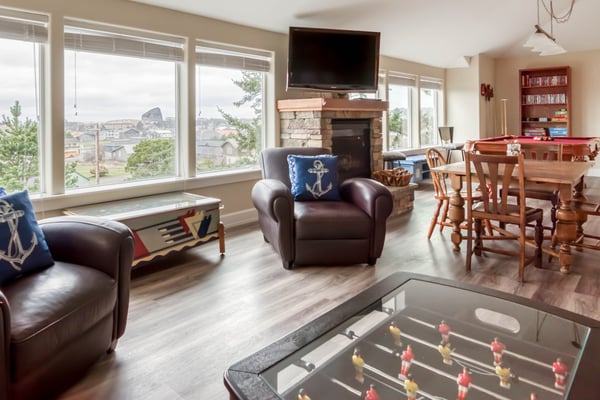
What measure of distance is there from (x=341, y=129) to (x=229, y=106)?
129cm

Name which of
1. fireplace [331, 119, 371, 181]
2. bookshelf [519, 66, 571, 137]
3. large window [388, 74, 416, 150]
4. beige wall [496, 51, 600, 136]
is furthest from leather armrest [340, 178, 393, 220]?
beige wall [496, 51, 600, 136]

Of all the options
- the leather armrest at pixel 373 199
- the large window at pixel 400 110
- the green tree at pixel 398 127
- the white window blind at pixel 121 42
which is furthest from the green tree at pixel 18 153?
the green tree at pixel 398 127

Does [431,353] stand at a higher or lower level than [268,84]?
lower

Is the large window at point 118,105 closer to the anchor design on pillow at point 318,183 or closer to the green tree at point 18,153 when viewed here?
the green tree at point 18,153

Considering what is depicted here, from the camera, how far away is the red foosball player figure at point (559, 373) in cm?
138

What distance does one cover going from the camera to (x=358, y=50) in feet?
16.1

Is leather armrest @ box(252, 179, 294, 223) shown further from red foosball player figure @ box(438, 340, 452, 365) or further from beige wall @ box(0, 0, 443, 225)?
red foosball player figure @ box(438, 340, 452, 365)

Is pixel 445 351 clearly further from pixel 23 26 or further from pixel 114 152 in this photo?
pixel 23 26

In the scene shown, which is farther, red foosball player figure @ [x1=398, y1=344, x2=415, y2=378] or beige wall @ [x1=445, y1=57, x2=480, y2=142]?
beige wall @ [x1=445, y1=57, x2=480, y2=142]

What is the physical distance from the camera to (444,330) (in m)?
1.74

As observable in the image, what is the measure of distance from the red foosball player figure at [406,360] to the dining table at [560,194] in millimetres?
2035

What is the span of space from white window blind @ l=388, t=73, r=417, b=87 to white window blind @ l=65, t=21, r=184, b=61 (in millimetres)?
3931

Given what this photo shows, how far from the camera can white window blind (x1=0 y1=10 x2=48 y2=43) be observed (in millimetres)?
2986

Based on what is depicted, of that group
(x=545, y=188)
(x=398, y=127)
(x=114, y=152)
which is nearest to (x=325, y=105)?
(x=114, y=152)
